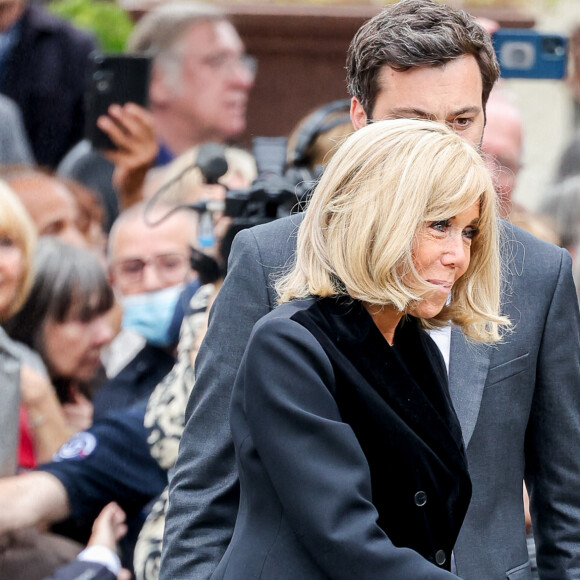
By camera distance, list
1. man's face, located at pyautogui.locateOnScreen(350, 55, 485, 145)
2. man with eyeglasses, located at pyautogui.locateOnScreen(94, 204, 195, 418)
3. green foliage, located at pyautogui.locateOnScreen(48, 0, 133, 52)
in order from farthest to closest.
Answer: green foliage, located at pyautogui.locateOnScreen(48, 0, 133, 52) < man with eyeglasses, located at pyautogui.locateOnScreen(94, 204, 195, 418) < man's face, located at pyautogui.locateOnScreen(350, 55, 485, 145)

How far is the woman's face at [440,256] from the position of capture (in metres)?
1.65

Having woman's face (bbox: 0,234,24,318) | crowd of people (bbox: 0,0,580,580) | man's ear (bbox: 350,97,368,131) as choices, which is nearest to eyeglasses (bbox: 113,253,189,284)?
crowd of people (bbox: 0,0,580,580)

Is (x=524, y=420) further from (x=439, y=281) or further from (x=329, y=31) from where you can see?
(x=329, y=31)

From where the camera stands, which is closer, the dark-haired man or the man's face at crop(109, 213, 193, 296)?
the dark-haired man

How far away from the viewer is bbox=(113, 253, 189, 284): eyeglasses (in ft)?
13.8

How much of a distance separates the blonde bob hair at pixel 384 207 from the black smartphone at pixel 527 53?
2338mm

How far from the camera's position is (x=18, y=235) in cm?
366

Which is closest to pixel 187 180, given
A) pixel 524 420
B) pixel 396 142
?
pixel 524 420

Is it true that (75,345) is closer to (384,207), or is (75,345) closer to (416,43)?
(416,43)

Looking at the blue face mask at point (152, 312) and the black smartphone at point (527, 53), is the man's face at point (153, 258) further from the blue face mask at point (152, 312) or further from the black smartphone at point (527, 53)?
the black smartphone at point (527, 53)

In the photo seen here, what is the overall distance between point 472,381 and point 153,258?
2.34m

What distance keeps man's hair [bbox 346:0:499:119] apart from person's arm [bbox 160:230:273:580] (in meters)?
0.45

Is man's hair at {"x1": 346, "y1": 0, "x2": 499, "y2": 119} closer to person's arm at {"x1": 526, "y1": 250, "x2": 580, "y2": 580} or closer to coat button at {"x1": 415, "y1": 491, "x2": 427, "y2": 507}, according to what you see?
person's arm at {"x1": 526, "y1": 250, "x2": 580, "y2": 580}

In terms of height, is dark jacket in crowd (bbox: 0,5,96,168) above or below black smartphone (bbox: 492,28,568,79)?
below
